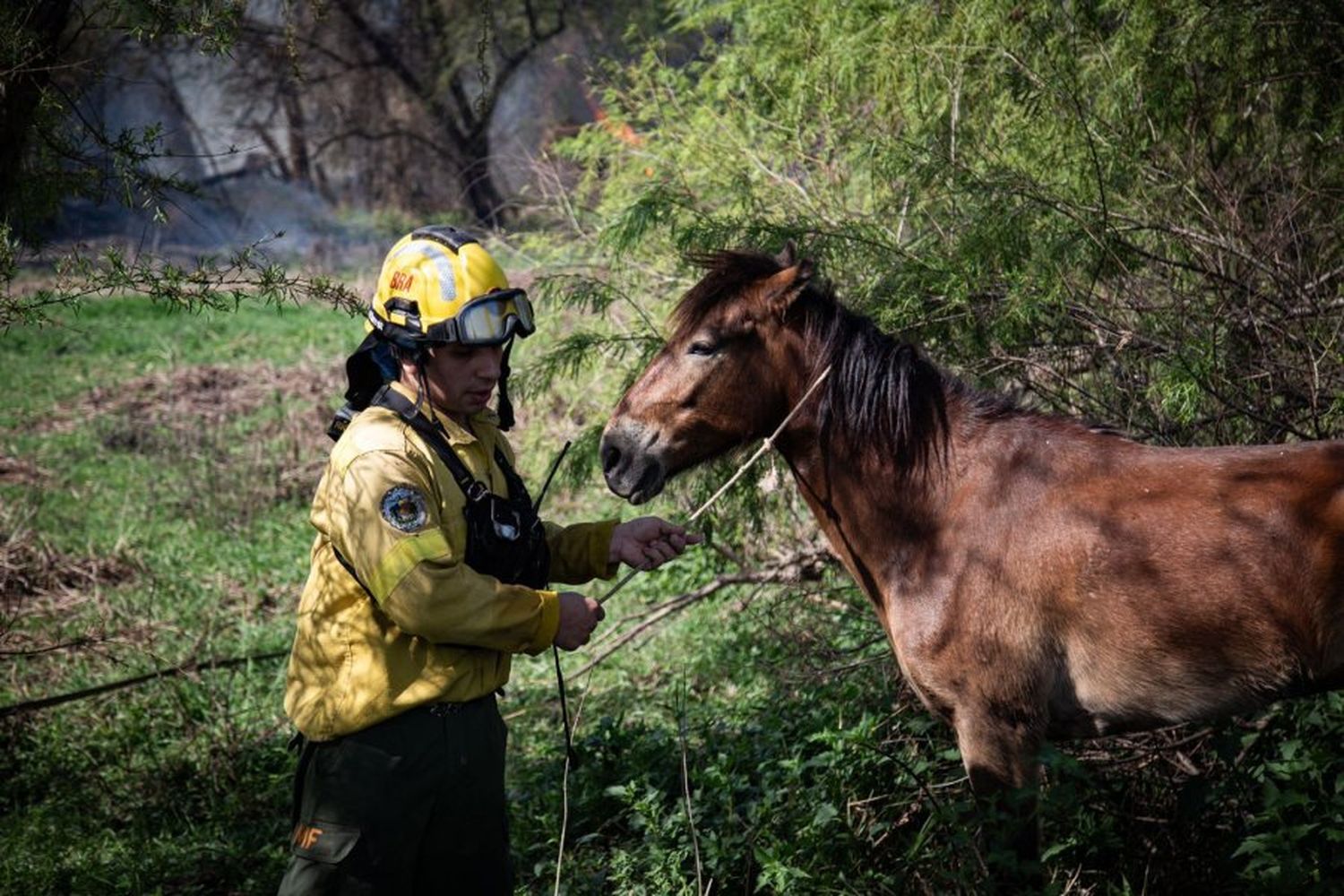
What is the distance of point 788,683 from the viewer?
5691 millimetres

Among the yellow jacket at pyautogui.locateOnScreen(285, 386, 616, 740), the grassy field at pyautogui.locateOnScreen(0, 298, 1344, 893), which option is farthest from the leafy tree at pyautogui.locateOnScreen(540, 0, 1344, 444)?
the yellow jacket at pyautogui.locateOnScreen(285, 386, 616, 740)

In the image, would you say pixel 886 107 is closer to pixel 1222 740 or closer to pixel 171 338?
pixel 1222 740

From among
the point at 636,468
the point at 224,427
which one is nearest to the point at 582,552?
the point at 636,468

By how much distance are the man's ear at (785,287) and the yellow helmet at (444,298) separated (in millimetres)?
1091

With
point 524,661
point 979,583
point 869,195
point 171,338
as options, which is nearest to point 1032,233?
point 869,195

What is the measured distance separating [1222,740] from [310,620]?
2.51 meters

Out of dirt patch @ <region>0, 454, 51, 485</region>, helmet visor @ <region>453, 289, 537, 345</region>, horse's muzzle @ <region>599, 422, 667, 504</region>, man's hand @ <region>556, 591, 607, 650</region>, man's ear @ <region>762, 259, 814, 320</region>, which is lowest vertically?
man's hand @ <region>556, 591, 607, 650</region>

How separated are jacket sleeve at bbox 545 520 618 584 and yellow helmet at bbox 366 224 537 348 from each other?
664 millimetres

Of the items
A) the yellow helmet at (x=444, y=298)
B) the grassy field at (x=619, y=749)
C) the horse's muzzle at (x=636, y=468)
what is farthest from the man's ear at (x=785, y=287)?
the grassy field at (x=619, y=749)

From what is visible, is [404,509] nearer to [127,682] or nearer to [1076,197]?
[127,682]

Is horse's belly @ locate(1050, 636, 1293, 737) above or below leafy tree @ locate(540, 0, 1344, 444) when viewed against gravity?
below

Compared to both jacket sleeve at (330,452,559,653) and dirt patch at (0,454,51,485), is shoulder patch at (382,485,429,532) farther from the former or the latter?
dirt patch at (0,454,51,485)

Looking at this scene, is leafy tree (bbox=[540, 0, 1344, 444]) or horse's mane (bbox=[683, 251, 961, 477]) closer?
horse's mane (bbox=[683, 251, 961, 477])

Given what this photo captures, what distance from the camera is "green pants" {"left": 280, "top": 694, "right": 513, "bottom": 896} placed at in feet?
10.0
